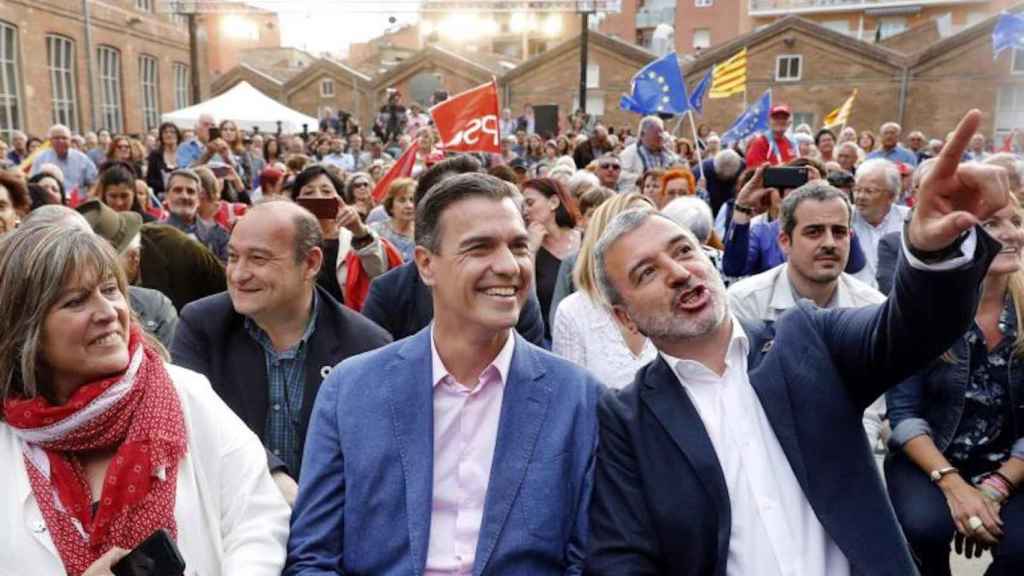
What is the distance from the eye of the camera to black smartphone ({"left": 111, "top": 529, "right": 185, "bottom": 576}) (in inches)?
75.5

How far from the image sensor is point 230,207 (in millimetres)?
6602

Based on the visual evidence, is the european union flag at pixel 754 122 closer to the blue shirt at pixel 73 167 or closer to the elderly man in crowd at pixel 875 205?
the elderly man in crowd at pixel 875 205

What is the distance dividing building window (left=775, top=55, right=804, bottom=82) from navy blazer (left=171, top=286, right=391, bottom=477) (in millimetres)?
34688

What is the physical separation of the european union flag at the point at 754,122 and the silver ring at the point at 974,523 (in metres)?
9.71

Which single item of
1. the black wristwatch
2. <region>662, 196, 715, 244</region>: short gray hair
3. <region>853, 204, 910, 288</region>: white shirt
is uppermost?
the black wristwatch

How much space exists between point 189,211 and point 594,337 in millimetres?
3641

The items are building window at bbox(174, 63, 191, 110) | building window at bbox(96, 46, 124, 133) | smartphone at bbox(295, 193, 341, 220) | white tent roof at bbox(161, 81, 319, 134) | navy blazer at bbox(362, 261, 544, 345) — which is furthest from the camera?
building window at bbox(174, 63, 191, 110)

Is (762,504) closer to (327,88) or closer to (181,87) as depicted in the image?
(181,87)

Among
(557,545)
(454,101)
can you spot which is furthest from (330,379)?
(454,101)

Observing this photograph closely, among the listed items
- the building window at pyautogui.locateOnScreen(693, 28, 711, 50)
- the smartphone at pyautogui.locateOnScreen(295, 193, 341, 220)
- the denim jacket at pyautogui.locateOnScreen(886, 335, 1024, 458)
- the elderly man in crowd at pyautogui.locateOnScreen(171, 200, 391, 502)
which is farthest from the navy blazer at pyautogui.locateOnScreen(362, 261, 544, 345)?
the building window at pyautogui.locateOnScreen(693, 28, 711, 50)

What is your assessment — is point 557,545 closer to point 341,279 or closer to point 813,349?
point 813,349

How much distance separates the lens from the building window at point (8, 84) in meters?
22.6

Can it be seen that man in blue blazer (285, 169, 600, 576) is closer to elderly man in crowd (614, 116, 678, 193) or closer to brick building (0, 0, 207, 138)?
elderly man in crowd (614, 116, 678, 193)

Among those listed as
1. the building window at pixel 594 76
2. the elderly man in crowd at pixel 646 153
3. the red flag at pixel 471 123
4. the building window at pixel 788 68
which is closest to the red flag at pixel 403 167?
the red flag at pixel 471 123
